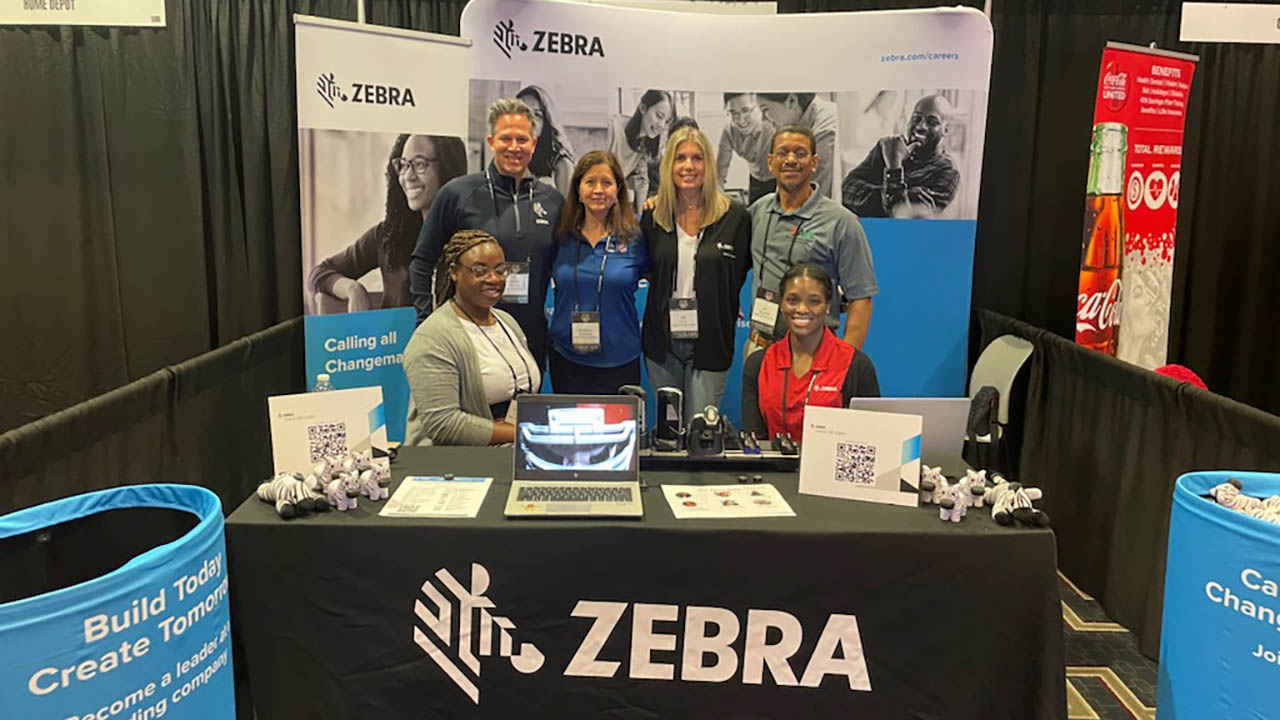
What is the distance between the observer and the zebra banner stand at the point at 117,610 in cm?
115

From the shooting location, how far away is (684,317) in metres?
4.24

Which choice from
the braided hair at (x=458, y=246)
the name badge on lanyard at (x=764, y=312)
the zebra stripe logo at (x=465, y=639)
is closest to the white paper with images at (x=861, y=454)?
the zebra stripe logo at (x=465, y=639)

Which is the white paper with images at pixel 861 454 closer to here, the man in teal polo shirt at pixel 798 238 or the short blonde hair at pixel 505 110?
the man in teal polo shirt at pixel 798 238

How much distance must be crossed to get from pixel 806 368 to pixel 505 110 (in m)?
1.89

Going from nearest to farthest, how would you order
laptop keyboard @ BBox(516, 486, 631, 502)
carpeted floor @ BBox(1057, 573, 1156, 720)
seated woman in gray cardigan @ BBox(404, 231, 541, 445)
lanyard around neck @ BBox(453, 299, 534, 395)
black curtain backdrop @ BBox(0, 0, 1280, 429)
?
1. laptop keyboard @ BBox(516, 486, 631, 502)
2. carpeted floor @ BBox(1057, 573, 1156, 720)
3. seated woman in gray cardigan @ BBox(404, 231, 541, 445)
4. lanyard around neck @ BBox(453, 299, 534, 395)
5. black curtain backdrop @ BBox(0, 0, 1280, 429)

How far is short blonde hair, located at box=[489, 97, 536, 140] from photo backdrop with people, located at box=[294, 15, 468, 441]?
0.44ft

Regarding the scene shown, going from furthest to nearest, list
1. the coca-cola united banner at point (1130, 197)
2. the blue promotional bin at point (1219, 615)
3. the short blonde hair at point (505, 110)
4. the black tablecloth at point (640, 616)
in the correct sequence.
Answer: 1. the short blonde hair at point (505, 110)
2. the coca-cola united banner at point (1130, 197)
3. the black tablecloth at point (640, 616)
4. the blue promotional bin at point (1219, 615)

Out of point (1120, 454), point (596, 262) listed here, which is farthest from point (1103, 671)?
point (596, 262)

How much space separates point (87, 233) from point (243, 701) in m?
3.48

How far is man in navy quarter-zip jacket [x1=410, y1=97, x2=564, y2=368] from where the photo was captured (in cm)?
402

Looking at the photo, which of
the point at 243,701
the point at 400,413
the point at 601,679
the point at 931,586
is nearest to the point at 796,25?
the point at 400,413

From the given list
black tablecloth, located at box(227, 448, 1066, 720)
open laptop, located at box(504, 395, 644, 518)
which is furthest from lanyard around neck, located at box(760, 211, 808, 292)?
black tablecloth, located at box(227, 448, 1066, 720)

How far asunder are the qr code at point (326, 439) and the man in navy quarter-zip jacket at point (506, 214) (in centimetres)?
162

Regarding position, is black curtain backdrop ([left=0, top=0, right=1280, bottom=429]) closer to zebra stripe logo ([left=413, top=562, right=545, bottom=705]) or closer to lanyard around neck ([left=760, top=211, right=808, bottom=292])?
lanyard around neck ([left=760, top=211, right=808, bottom=292])
